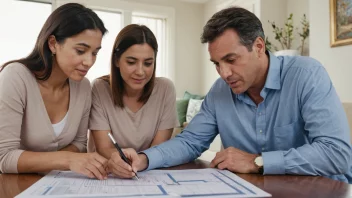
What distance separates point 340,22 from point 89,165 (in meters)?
3.03

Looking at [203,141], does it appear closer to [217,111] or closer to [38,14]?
[217,111]

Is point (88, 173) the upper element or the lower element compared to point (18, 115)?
lower

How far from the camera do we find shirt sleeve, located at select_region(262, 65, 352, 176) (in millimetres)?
958

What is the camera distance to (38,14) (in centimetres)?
480

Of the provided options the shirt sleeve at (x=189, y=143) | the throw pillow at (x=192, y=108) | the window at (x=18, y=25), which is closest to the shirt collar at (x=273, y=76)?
the shirt sleeve at (x=189, y=143)

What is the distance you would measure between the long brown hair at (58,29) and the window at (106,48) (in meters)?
3.77

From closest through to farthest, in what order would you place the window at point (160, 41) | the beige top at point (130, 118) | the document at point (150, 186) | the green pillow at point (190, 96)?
1. the document at point (150, 186)
2. the beige top at point (130, 118)
3. the green pillow at point (190, 96)
4. the window at point (160, 41)

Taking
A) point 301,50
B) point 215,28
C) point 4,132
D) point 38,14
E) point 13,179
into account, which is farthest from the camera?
point 38,14

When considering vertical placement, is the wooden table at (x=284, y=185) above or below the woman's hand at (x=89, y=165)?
below

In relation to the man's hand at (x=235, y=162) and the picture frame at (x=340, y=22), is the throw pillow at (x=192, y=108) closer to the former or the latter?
the picture frame at (x=340, y=22)

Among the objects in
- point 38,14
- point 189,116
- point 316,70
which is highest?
point 38,14

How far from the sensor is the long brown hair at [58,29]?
4.02ft

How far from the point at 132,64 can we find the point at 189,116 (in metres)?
3.51

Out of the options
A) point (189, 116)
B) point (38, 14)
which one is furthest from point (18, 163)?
point (38, 14)
